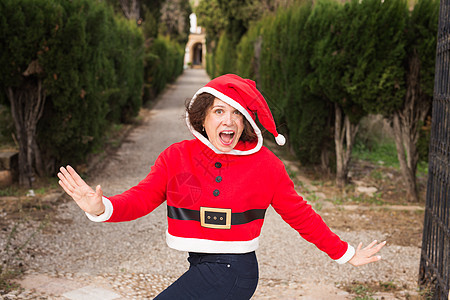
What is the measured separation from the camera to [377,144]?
9.42 meters

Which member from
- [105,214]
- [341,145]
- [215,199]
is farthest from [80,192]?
[341,145]

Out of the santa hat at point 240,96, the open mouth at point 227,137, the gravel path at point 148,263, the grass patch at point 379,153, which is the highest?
the santa hat at point 240,96

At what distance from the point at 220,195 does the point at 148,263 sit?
2.19 m

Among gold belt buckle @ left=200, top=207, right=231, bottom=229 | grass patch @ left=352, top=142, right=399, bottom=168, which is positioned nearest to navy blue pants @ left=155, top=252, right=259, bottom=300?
gold belt buckle @ left=200, top=207, right=231, bottom=229

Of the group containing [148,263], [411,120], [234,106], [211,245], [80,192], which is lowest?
[148,263]

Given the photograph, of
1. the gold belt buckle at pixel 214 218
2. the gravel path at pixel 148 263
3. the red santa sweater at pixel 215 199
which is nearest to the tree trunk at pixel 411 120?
the gravel path at pixel 148 263

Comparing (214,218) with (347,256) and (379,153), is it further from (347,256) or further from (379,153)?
(379,153)

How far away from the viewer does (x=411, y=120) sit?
5656mm

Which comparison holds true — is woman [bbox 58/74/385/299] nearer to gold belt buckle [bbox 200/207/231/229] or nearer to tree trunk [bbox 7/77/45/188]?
gold belt buckle [bbox 200/207/231/229]

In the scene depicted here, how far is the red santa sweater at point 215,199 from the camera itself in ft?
6.53

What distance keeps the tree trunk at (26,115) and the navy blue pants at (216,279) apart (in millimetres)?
4360

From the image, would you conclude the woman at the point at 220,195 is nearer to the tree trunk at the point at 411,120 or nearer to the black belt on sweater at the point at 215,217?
the black belt on sweater at the point at 215,217

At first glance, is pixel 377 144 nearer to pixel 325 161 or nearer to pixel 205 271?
pixel 325 161

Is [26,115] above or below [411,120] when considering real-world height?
below
